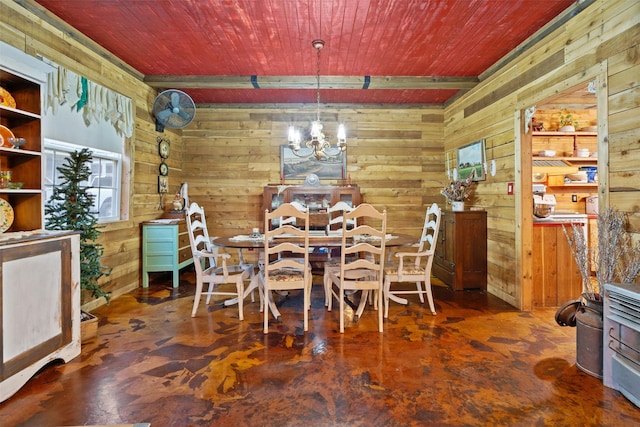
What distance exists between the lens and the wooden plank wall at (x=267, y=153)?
208 inches

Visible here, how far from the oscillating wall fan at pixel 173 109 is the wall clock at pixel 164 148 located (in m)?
0.20

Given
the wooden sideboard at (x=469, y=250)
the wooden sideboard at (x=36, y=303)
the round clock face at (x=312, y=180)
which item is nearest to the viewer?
the wooden sideboard at (x=36, y=303)

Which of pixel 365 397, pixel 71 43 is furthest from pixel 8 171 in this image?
pixel 365 397

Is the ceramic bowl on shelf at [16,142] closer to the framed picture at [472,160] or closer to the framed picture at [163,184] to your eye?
the framed picture at [163,184]

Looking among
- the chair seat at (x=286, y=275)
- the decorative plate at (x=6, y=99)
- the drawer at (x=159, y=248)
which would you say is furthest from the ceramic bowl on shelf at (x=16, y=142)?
the drawer at (x=159, y=248)

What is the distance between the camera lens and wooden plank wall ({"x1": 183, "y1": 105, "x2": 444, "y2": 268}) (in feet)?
17.4

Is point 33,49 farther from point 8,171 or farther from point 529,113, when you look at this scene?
point 529,113

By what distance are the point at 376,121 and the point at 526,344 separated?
12.5ft

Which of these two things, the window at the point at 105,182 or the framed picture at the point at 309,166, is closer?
the window at the point at 105,182

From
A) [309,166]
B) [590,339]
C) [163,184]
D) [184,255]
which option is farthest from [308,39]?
[590,339]

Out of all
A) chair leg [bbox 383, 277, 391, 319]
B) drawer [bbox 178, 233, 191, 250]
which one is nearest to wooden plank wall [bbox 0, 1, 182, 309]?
drawer [bbox 178, 233, 191, 250]

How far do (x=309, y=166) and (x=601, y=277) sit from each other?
12.7 ft

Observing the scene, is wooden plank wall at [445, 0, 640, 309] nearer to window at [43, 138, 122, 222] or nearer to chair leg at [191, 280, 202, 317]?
chair leg at [191, 280, 202, 317]

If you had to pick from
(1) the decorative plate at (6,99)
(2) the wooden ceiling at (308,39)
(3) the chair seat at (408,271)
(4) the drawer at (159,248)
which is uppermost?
(2) the wooden ceiling at (308,39)
